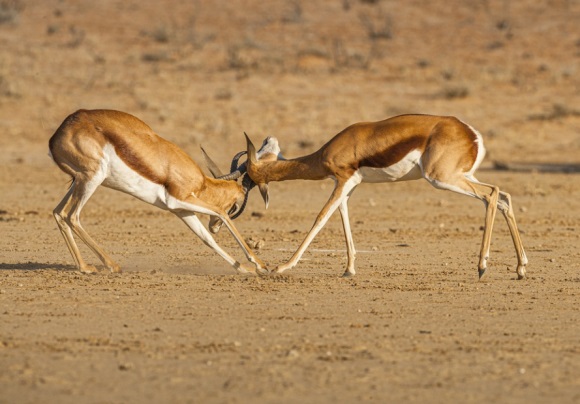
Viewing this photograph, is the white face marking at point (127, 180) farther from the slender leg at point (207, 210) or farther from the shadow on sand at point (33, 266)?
the shadow on sand at point (33, 266)

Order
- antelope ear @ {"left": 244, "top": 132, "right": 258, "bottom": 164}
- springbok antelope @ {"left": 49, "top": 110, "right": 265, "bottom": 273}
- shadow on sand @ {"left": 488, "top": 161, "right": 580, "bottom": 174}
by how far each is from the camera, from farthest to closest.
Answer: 1. shadow on sand @ {"left": 488, "top": 161, "right": 580, "bottom": 174}
2. antelope ear @ {"left": 244, "top": 132, "right": 258, "bottom": 164}
3. springbok antelope @ {"left": 49, "top": 110, "right": 265, "bottom": 273}

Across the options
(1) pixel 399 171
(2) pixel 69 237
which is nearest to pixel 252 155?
(1) pixel 399 171

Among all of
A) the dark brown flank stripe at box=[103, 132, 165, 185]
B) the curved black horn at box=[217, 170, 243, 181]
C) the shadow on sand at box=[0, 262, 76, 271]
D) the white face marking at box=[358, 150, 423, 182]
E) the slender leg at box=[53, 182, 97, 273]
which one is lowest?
the shadow on sand at box=[0, 262, 76, 271]

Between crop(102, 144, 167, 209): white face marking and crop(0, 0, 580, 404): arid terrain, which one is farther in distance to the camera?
crop(102, 144, 167, 209): white face marking

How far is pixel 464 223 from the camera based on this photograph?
15664 mm

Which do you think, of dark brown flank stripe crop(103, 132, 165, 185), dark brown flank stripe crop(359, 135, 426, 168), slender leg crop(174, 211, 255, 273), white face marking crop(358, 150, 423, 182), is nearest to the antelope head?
slender leg crop(174, 211, 255, 273)

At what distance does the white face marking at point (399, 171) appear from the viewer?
1070 centimetres

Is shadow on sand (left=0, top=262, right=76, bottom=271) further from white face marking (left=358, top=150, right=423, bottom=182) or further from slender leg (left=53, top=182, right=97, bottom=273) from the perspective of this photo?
white face marking (left=358, top=150, right=423, bottom=182)

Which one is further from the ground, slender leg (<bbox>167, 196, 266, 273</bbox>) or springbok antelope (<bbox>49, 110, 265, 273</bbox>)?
springbok antelope (<bbox>49, 110, 265, 273</bbox>)

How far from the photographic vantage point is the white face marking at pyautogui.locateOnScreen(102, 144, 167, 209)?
417 inches

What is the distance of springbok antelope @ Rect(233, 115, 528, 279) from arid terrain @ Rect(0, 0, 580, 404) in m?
0.70

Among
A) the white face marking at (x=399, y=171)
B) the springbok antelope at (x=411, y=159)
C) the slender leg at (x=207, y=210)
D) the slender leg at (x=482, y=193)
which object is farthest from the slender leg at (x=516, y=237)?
the slender leg at (x=207, y=210)

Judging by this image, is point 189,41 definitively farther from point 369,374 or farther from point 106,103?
point 369,374

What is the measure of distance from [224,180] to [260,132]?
48.2ft
